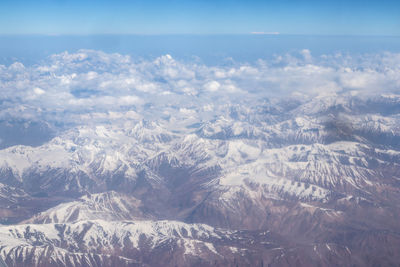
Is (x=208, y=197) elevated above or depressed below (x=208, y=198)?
below

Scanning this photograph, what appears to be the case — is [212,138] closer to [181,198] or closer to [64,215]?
[181,198]

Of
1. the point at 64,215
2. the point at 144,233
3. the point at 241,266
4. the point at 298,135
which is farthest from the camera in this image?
the point at 298,135

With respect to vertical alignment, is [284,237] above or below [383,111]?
below

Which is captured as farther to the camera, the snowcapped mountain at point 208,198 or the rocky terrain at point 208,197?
the snowcapped mountain at point 208,198

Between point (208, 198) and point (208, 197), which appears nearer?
point (208, 198)

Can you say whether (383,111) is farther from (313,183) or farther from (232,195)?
(232,195)

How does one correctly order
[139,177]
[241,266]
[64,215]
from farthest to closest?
[139,177]
[64,215]
[241,266]

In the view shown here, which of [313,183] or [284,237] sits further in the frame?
[313,183]

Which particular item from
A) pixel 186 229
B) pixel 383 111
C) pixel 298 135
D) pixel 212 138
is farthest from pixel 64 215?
pixel 383 111

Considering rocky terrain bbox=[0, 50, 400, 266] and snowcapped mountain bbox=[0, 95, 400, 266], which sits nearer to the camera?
rocky terrain bbox=[0, 50, 400, 266]
